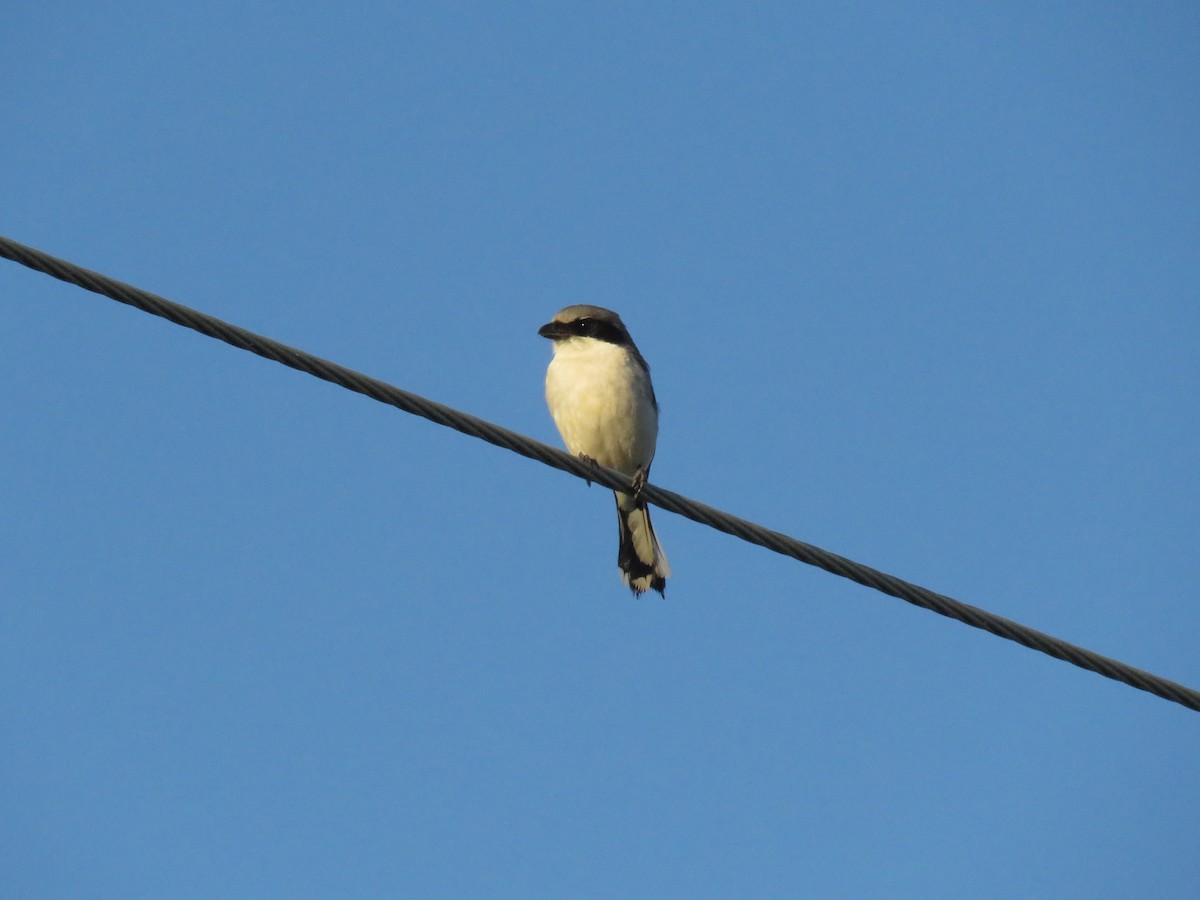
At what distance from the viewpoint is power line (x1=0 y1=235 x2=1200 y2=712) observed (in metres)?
4.26

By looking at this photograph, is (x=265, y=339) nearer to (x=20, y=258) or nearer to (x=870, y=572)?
(x=20, y=258)

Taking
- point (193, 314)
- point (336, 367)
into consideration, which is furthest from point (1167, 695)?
point (193, 314)

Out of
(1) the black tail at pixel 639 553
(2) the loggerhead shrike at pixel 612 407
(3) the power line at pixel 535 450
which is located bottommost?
(3) the power line at pixel 535 450

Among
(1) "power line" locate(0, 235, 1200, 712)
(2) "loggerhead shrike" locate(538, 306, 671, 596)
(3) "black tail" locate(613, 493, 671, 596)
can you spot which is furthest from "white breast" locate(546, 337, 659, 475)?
(1) "power line" locate(0, 235, 1200, 712)

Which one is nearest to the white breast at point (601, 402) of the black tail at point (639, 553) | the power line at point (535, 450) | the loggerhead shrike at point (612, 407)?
the loggerhead shrike at point (612, 407)

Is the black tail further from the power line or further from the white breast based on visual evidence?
the power line

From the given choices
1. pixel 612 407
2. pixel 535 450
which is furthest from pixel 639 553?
pixel 535 450

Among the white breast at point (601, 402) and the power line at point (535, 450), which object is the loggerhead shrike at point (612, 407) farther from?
the power line at point (535, 450)

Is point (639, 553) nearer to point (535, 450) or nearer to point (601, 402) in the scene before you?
point (601, 402)

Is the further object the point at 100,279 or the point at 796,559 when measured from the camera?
the point at 796,559

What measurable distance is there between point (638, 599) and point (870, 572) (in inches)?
153

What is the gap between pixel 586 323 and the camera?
28.1 feet

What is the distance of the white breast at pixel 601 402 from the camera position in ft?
27.0

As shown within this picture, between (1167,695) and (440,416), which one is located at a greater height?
(440,416)
